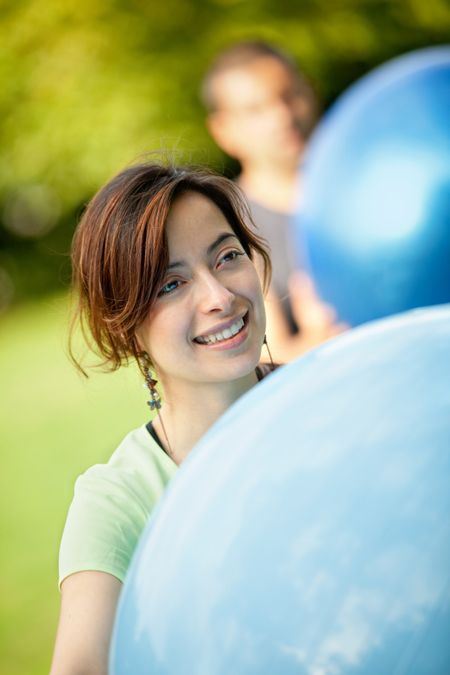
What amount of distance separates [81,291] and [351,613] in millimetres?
872

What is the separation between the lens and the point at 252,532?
1.44 m

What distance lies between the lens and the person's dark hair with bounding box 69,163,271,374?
184 centimetres

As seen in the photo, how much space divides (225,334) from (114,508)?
344 mm

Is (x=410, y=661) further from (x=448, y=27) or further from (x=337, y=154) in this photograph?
(x=448, y=27)

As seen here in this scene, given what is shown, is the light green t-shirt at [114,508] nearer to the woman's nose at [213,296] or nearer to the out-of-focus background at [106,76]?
the woman's nose at [213,296]

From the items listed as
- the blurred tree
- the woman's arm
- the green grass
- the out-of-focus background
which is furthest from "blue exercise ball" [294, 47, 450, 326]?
the blurred tree

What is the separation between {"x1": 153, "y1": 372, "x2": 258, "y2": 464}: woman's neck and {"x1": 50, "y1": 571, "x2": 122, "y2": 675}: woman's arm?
0.30 meters

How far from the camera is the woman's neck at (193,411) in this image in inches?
77.4

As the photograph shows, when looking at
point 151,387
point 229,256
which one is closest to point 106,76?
point 151,387

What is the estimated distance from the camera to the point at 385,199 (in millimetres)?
4324

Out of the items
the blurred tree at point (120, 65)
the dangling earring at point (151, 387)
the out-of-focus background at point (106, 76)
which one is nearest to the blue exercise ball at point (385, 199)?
the dangling earring at point (151, 387)

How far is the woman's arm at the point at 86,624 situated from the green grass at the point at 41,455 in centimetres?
62

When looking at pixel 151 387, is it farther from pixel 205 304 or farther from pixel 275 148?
pixel 275 148

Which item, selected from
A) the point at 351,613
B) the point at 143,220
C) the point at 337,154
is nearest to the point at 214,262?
the point at 143,220
